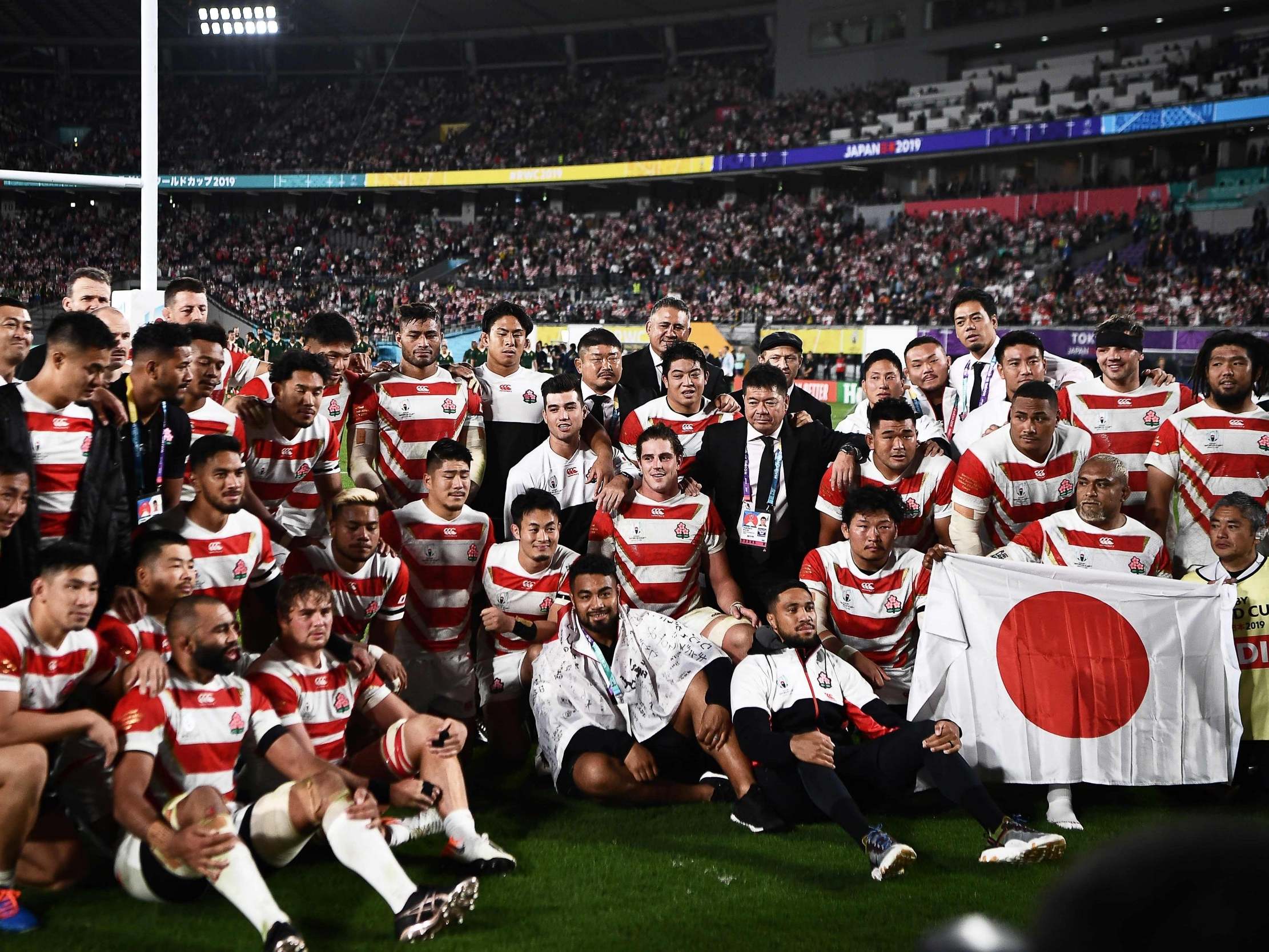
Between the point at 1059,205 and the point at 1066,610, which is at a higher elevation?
the point at 1059,205

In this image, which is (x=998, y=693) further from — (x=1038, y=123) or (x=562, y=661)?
(x=1038, y=123)

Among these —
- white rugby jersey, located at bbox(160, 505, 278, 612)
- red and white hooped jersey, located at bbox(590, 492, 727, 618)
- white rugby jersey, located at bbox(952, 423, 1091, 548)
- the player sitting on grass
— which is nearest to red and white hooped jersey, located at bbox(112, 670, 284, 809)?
white rugby jersey, located at bbox(160, 505, 278, 612)

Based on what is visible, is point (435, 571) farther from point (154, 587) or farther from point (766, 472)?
point (766, 472)

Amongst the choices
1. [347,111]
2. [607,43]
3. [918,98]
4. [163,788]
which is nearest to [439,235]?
[347,111]

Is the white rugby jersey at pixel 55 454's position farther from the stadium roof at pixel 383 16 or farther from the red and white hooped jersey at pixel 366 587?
the stadium roof at pixel 383 16

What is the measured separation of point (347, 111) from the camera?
150 ft

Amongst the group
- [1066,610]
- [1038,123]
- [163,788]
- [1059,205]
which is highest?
[1038,123]

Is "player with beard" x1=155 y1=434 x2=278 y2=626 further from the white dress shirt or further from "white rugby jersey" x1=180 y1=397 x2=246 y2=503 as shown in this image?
the white dress shirt

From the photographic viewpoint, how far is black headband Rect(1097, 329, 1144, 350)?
5.96 m

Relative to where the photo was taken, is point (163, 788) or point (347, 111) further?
point (347, 111)

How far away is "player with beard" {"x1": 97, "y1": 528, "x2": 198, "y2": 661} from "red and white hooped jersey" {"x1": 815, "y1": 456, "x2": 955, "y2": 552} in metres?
3.10

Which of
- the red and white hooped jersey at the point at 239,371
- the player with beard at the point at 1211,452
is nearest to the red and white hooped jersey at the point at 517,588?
the red and white hooped jersey at the point at 239,371

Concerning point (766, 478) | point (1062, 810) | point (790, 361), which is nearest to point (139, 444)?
point (766, 478)

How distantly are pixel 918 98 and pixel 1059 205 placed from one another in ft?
23.6
